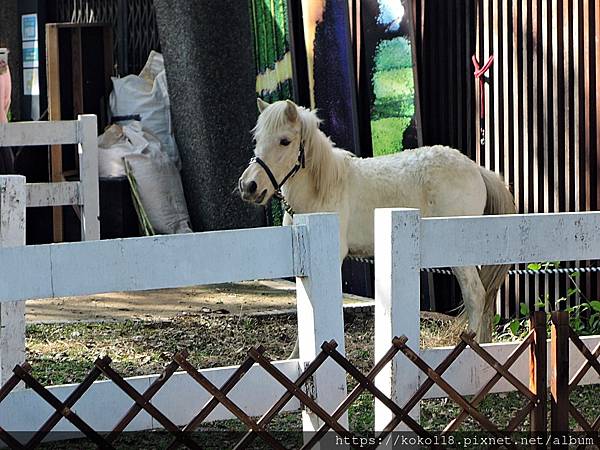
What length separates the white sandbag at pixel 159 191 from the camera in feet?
39.2

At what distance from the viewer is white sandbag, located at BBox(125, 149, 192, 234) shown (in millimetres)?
11961

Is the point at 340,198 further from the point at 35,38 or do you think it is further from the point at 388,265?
the point at 35,38

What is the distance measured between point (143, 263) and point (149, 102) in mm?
9051

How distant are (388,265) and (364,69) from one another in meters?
6.11

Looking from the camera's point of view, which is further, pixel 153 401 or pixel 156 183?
pixel 156 183

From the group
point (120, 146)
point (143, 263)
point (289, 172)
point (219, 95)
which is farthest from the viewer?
point (120, 146)

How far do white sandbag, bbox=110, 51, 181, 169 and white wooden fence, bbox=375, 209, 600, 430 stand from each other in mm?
8164

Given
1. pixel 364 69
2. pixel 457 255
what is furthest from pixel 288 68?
pixel 457 255

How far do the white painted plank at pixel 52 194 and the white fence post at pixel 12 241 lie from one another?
17.7ft

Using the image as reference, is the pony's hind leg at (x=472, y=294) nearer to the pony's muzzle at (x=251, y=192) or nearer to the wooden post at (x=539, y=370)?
the pony's muzzle at (x=251, y=192)

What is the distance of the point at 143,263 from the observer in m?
3.81

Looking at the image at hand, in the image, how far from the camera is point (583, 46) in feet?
25.2

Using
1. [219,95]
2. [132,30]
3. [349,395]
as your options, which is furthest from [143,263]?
[132,30]

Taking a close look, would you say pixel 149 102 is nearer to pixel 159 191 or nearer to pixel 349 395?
pixel 159 191
